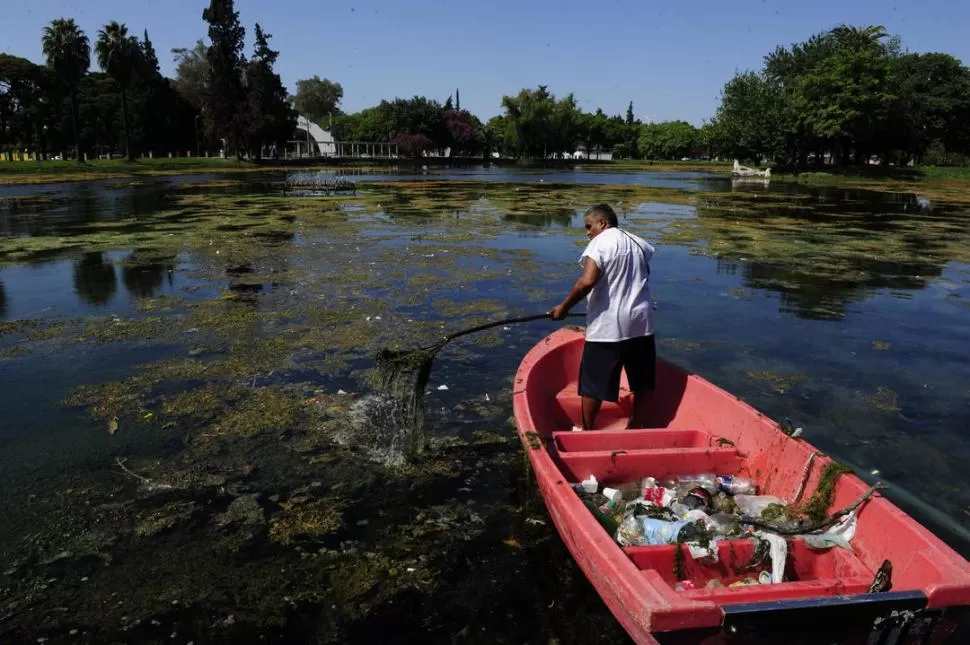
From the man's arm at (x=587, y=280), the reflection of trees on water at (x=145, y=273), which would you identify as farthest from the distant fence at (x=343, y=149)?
the man's arm at (x=587, y=280)

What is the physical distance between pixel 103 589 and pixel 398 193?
106 feet

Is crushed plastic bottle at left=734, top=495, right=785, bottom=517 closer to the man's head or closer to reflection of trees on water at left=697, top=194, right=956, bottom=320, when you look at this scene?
the man's head

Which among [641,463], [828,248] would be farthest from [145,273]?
[828,248]

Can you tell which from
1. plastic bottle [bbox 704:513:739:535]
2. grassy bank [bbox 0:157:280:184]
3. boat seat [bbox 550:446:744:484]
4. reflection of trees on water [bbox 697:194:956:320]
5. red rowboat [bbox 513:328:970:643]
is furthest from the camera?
grassy bank [bbox 0:157:280:184]

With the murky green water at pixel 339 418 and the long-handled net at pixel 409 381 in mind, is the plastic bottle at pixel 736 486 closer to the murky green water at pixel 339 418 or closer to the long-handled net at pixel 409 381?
the murky green water at pixel 339 418

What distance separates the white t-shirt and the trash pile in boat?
119 centimetres

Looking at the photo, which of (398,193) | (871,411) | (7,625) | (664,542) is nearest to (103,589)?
(7,625)

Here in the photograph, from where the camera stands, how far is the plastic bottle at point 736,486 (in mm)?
4434

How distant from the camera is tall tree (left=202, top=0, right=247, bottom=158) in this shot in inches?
2544

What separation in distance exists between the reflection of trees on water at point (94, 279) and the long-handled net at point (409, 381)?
7280 mm

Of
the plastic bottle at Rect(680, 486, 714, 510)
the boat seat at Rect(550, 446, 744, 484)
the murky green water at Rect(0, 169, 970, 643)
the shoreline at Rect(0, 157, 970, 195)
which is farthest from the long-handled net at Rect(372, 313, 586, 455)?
the shoreline at Rect(0, 157, 970, 195)

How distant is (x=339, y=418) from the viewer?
6.25m

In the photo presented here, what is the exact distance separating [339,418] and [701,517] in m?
3.64

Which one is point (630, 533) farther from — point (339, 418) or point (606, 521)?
point (339, 418)
